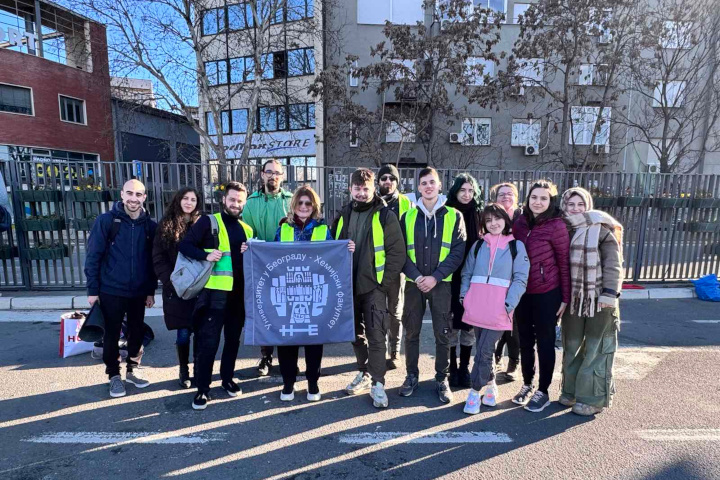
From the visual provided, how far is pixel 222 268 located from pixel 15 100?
26.1 m

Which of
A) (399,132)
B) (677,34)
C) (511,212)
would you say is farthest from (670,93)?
(511,212)

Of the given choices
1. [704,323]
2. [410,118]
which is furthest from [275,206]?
[410,118]

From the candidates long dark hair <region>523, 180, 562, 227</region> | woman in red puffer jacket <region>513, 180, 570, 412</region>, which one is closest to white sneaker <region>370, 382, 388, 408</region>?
woman in red puffer jacket <region>513, 180, 570, 412</region>

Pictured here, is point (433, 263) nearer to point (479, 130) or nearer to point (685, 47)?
point (685, 47)

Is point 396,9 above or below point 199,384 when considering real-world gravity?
above

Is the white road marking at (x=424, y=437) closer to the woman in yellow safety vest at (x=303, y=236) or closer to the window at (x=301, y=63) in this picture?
the woman in yellow safety vest at (x=303, y=236)

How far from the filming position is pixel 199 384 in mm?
3754

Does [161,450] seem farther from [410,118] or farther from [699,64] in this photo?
[699,64]

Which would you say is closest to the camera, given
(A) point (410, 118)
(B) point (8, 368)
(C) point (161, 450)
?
(C) point (161, 450)

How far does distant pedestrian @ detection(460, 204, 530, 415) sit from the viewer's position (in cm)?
359

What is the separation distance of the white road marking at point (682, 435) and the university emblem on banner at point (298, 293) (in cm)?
258

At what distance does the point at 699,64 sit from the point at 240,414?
19.5 metres

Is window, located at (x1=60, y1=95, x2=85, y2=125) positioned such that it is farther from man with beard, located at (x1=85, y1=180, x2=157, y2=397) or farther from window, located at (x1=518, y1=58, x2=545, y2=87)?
man with beard, located at (x1=85, y1=180, x2=157, y2=397)

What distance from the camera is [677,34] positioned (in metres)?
14.6
